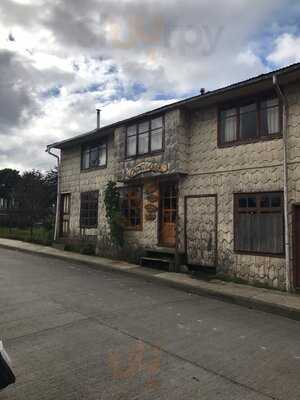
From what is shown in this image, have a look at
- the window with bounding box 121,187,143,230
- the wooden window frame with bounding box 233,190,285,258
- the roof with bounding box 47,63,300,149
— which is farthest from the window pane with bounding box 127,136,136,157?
the wooden window frame with bounding box 233,190,285,258

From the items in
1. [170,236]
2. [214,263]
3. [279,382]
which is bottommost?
[279,382]

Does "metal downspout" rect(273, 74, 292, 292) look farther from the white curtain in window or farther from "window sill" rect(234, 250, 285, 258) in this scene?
the white curtain in window

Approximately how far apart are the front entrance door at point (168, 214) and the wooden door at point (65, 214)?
672 centimetres

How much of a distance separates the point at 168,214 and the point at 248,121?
4.35 m

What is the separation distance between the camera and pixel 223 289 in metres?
9.16

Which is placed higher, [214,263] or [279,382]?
[214,263]

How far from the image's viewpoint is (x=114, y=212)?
1420 centimetres

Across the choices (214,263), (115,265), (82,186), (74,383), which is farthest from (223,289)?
(82,186)

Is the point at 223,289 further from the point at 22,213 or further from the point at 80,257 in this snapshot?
the point at 22,213

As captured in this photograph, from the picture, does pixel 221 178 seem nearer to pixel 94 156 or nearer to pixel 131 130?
pixel 131 130

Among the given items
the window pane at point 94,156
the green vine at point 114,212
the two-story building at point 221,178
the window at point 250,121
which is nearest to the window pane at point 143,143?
the two-story building at point 221,178

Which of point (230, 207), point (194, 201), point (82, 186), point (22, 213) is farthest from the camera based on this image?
point (22, 213)


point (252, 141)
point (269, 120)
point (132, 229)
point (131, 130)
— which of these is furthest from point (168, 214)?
point (269, 120)

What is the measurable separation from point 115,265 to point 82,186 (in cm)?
582
